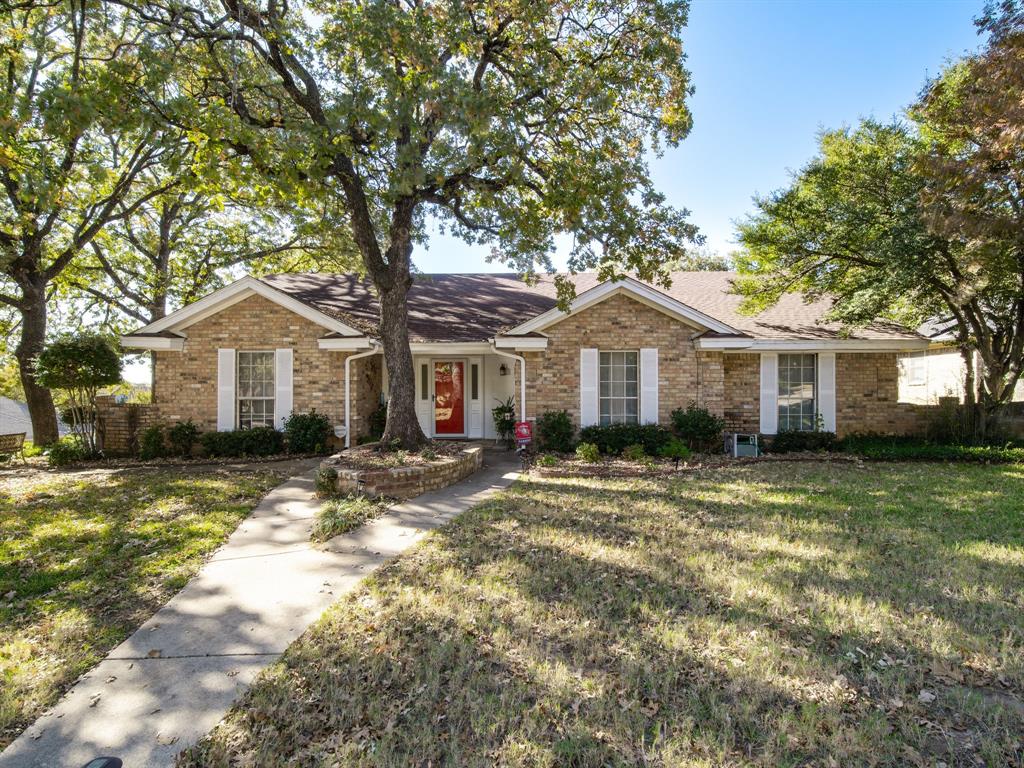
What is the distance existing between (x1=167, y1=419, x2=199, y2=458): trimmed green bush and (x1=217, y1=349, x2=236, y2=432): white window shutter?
0.53 m

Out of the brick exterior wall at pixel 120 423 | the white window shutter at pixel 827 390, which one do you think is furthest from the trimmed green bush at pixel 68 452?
the white window shutter at pixel 827 390

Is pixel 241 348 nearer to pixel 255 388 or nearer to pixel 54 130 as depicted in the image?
pixel 255 388

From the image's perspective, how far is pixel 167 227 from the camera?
20609 mm

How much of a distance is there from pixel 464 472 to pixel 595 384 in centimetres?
429


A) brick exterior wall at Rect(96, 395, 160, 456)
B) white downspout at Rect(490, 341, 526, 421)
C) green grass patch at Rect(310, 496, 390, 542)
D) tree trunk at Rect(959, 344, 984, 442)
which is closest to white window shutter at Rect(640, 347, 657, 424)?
white downspout at Rect(490, 341, 526, 421)

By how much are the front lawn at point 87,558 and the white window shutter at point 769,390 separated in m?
11.1

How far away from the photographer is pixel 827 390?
43.0 ft

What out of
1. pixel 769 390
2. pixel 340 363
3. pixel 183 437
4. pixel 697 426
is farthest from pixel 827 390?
pixel 183 437

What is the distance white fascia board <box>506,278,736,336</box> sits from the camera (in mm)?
12039

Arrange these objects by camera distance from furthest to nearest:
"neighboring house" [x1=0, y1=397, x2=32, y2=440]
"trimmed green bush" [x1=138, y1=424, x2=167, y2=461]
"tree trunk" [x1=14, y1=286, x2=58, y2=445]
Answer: "neighboring house" [x1=0, y1=397, x2=32, y2=440] < "tree trunk" [x1=14, y1=286, x2=58, y2=445] < "trimmed green bush" [x1=138, y1=424, x2=167, y2=461]

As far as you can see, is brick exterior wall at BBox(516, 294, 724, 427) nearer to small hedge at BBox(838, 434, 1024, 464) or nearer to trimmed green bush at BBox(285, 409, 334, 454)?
small hedge at BBox(838, 434, 1024, 464)

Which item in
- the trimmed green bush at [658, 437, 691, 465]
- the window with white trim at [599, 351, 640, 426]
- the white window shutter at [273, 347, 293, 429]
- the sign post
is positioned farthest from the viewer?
the window with white trim at [599, 351, 640, 426]

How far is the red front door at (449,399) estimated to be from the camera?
47.0 feet

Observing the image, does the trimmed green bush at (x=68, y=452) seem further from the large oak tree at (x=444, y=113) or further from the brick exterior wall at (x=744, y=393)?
the brick exterior wall at (x=744, y=393)
